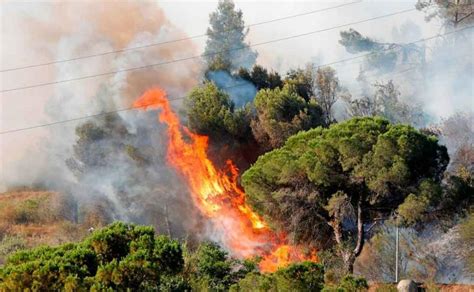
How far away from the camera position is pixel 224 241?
39.2 meters

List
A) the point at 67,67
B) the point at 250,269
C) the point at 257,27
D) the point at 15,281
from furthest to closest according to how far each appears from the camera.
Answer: the point at 257,27 < the point at 67,67 < the point at 250,269 < the point at 15,281

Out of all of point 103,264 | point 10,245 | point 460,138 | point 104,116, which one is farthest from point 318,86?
point 103,264

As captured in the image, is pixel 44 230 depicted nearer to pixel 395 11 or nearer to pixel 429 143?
pixel 429 143

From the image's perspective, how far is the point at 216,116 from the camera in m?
41.4

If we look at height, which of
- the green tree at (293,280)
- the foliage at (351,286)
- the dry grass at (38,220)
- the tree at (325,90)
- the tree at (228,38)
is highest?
the tree at (228,38)

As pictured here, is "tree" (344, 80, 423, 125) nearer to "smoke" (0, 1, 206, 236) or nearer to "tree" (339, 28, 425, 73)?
"smoke" (0, 1, 206, 236)

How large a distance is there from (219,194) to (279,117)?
5.57 metres

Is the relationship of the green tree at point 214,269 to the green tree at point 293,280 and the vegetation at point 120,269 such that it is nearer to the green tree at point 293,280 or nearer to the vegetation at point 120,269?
the vegetation at point 120,269

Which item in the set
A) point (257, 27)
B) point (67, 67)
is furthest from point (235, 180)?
point (257, 27)

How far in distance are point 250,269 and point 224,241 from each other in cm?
1338

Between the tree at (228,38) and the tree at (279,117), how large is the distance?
2329 cm

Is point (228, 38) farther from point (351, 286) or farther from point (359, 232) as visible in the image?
point (351, 286)

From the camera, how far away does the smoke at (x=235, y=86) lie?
45969mm

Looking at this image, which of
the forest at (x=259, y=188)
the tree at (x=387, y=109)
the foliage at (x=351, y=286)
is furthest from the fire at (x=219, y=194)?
the foliage at (x=351, y=286)
